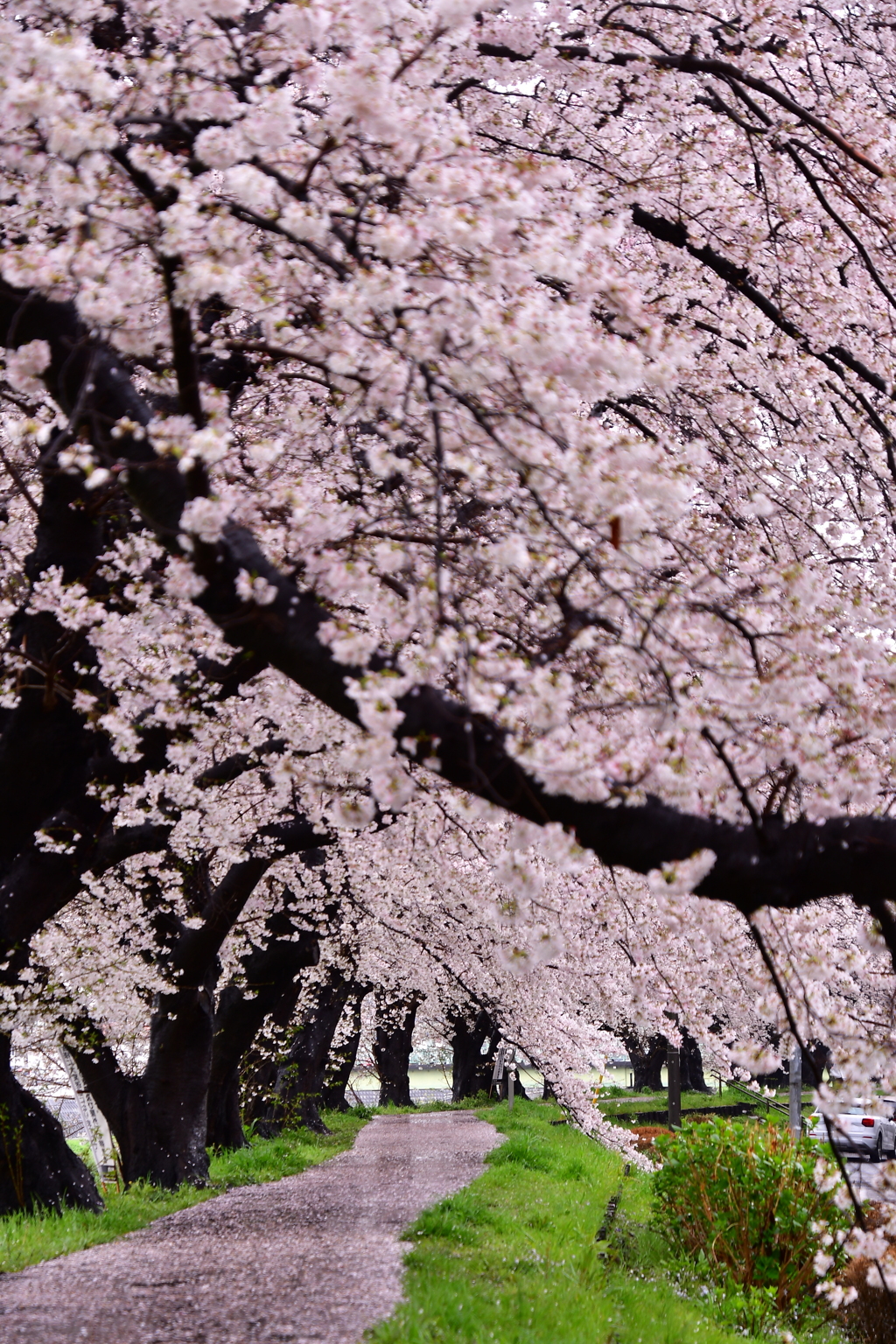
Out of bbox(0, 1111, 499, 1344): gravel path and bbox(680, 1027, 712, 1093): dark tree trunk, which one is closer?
bbox(0, 1111, 499, 1344): gravel path

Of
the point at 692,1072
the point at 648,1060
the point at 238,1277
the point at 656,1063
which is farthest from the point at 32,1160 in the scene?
the point at 692,1072

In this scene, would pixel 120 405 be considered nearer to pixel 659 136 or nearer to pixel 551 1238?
pixel 659 136

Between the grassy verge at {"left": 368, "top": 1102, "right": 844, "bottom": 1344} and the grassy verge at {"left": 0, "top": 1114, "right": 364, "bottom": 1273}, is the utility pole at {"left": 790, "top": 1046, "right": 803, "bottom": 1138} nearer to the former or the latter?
the grassy verge at {"left": 368, "top": 1102, "right": 844, "bottom": 1344}

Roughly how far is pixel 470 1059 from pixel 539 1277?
36935mm

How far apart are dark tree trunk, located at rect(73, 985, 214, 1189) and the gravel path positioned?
2.54 feet

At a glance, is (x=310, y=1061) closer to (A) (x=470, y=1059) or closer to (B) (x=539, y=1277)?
(B) (x=539, y=1277)

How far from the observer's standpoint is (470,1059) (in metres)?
44.9

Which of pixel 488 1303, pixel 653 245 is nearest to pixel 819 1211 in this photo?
pixel 488 1303

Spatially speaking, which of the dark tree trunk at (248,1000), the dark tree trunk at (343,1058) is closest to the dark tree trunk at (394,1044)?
the dark tree trunk at (343,1058)

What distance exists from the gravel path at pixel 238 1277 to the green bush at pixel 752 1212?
3.08 metres

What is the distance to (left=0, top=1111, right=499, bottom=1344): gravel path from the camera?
7.50 m

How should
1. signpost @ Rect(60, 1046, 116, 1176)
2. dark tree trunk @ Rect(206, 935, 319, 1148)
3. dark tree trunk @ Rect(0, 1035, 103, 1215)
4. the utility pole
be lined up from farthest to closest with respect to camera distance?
the utility pole < dark tree trunk @ Rect(206, 935, 319, 1148) < signpost @ Rect(60, 1046, 116, 1176) < dark tree trunk @ Rect(0, 1035, 103, 1215)

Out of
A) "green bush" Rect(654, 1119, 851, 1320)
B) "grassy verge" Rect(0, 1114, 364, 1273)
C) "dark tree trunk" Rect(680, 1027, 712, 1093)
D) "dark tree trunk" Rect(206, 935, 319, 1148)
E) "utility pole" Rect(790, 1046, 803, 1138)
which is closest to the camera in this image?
"grassy verge" Rect(0, 1114, 364, 1273)

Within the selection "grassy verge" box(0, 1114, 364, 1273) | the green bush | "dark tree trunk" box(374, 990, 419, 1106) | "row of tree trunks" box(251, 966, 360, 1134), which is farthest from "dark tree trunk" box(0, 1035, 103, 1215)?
"dark tree trunk" box(374, 990, 419, 1106)
